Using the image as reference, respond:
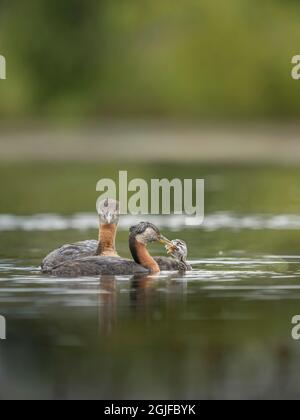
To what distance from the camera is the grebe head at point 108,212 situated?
13484 mm

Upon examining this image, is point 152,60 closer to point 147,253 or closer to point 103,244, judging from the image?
point 103,244

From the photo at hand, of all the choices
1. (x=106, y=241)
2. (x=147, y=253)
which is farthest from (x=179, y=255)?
(x=106, y=241)

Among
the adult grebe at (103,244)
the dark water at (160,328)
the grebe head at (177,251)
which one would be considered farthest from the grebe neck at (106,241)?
the dark water at (160,328)

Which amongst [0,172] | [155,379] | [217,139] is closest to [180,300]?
[155,379]

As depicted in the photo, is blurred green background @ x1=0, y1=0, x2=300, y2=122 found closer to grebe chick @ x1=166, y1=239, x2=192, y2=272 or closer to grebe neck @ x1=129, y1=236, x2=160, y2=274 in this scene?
grebe chick @ x1=166, y1=239, x2=192, y2=272

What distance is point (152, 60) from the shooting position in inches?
1791

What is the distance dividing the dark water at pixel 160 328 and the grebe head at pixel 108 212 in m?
0.67

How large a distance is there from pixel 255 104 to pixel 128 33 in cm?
445

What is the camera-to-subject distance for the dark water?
9.20m

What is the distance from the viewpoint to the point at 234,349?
999cm

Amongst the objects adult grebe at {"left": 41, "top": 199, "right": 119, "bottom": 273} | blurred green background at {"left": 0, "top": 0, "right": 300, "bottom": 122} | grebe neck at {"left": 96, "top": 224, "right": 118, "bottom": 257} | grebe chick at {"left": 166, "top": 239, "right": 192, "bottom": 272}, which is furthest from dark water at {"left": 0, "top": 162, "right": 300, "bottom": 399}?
blurred green background at {"left": 0, "top": 0, "right": 300, "bottom": 122}

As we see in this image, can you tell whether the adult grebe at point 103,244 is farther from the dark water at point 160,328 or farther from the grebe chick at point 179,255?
the grebe chick at point 179,255

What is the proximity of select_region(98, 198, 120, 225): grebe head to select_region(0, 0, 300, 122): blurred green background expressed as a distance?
30405mm
